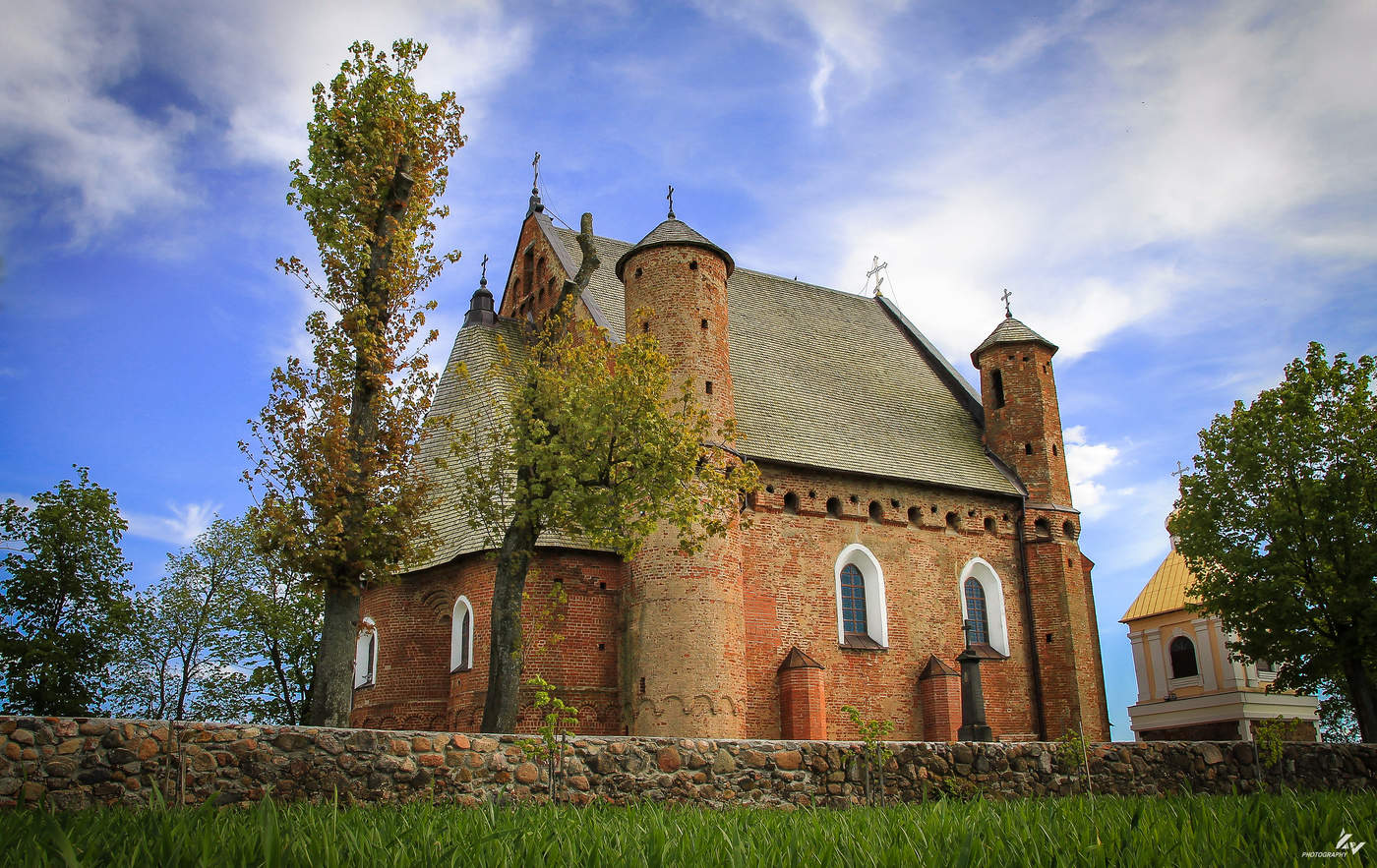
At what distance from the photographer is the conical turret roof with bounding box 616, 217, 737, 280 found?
21719 mm

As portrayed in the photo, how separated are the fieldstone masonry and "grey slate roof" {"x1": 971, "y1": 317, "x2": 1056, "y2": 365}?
14.7 meters

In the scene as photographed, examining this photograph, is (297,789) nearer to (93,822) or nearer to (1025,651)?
(93,822)

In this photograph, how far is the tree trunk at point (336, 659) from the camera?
13.0 metres

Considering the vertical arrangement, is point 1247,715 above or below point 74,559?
below

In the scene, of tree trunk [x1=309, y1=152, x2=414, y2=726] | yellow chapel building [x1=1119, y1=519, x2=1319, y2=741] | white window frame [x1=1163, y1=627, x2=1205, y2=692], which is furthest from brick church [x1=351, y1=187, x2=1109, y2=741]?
white window frame [x1=1163, y1=627, x2=1205, y2=692]

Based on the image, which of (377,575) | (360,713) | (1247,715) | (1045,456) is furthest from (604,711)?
(1247,715)

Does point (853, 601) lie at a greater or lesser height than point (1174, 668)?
greater

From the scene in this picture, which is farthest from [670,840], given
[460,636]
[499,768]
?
[460,636]

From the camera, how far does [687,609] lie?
18.6 m

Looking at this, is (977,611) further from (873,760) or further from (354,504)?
(354,504)

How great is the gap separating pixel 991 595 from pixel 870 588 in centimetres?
370

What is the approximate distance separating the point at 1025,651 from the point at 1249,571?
520 cm

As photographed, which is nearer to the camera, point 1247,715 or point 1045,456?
point 1045,456

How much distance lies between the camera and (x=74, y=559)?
23172mm
